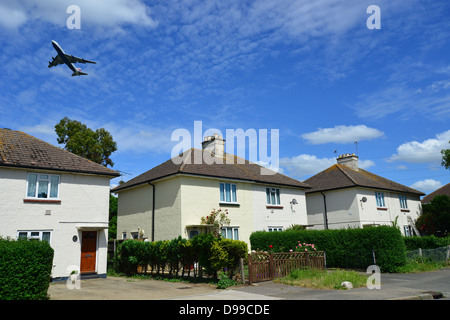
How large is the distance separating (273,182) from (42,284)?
62.1 feet

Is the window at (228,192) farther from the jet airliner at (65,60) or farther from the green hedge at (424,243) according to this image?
the green hedge at (424,243)

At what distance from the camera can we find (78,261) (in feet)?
62.4

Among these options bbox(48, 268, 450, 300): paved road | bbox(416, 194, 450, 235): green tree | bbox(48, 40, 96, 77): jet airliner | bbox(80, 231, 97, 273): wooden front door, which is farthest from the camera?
bbox(416, 194, 450, 235): green tree

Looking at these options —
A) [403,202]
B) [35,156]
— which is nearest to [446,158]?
[403,202]

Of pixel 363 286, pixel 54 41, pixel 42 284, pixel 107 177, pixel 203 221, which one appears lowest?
pixel 363 286

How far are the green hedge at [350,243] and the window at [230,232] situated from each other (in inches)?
48.6

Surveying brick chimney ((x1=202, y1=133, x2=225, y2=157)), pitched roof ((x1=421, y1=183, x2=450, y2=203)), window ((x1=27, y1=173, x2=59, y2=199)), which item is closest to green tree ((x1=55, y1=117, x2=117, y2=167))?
brick chimney ((x1=202, y1=133, x2=225, y2=157))

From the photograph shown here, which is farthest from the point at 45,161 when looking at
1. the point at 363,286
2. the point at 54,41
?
the point at 363,286

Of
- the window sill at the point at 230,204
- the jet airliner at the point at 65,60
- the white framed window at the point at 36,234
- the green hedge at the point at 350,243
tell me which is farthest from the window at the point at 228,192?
the jet airliner at the point at 65,60

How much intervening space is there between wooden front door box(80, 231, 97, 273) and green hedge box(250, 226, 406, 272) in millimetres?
9969

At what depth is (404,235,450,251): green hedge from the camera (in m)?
24.5

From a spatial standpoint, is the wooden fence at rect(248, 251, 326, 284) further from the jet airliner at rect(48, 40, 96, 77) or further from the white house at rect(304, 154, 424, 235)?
the jet airliner at rect(48, 40, 96, 77)

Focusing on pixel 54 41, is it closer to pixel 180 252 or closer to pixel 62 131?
pixel 180 252

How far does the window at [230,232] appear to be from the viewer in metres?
24.0
